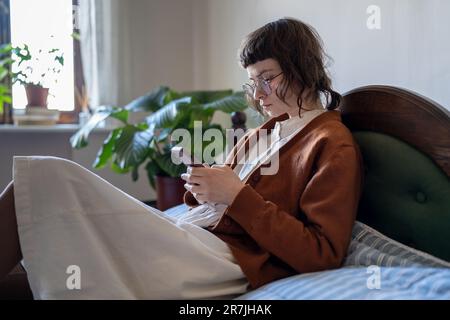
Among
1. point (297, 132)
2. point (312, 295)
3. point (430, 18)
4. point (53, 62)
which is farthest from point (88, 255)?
point (53, 62)

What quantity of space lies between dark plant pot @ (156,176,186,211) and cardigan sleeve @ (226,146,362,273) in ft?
3.58

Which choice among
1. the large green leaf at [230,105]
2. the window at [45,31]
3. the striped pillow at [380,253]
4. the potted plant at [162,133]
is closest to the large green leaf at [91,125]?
the potted plant at [162,133]

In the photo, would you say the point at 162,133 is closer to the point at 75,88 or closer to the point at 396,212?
the point at 75,88

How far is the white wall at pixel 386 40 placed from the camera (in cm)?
116

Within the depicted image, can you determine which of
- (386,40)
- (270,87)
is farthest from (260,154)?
(386,40)

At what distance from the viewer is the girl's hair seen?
3.88ft

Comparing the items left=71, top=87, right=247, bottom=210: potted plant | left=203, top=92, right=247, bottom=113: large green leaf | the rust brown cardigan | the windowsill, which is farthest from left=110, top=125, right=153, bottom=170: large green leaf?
the rust brown cardigan

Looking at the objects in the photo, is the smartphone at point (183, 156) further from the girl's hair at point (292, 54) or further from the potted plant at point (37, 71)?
the potted plant at point (37, 71)

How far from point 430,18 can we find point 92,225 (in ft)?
2.93

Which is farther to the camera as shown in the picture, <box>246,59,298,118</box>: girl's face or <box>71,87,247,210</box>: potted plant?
<box>71,87,247,210</box>: potted plant

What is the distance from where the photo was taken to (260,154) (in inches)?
50.0

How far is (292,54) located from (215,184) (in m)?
0.38

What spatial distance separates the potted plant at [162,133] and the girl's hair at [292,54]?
2.60ft

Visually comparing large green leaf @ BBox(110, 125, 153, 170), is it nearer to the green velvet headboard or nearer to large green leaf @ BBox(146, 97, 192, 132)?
large green leaf @ BBox(146, 97, 192, 132)
